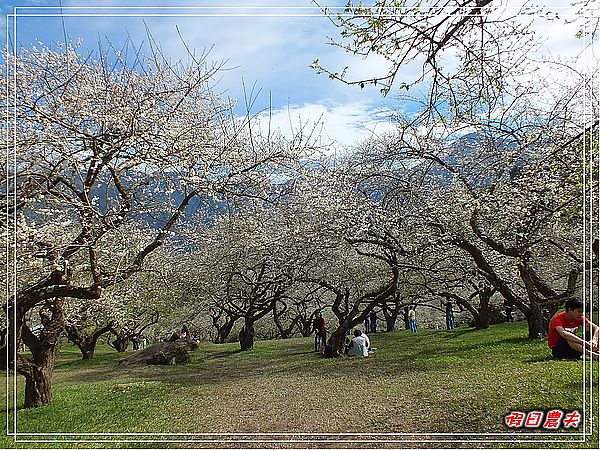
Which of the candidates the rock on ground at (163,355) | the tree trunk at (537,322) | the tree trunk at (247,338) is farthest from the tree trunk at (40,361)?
the tree trunk at (537,322)

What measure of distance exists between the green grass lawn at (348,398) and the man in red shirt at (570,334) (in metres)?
0.10

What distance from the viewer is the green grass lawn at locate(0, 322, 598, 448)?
3.94m

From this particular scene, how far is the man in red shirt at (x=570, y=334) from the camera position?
4078 millimetres

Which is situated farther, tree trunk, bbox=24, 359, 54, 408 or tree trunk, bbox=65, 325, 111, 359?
tree trunk, bbox=65, 325, 111, 359

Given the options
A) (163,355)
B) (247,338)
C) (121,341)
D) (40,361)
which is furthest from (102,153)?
(121,341)

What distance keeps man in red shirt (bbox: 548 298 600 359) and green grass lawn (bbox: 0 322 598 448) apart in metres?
0.10

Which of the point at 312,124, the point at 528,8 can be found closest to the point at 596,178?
the point at 528,8

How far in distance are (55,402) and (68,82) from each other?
10.2 ft

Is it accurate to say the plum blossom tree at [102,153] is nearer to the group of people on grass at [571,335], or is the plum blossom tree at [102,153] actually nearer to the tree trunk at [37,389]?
the tree trunk at [37,389]

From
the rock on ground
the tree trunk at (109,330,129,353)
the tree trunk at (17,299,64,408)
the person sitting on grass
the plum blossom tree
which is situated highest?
the plum blossom tree

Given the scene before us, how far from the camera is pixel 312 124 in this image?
5.48m

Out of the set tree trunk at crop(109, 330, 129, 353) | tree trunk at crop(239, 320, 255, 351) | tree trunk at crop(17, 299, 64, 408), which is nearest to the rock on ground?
tree trunk at crop(239, 320, 255, 351)

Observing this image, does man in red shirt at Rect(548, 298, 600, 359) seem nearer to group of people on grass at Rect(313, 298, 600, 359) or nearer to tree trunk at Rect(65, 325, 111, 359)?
group of people on grass at Rect(313, 298, 600, 359)

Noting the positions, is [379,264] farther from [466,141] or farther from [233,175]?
[233,175]
